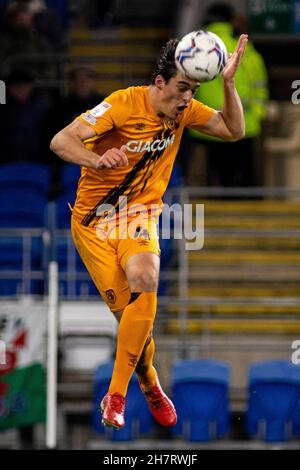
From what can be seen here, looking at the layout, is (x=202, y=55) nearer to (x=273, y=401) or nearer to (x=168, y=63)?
(x=168, y=63)

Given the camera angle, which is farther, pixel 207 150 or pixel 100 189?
pixel 207 150

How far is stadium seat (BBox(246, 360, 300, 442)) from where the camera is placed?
12.4m

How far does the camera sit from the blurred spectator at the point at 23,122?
14391 millimetres

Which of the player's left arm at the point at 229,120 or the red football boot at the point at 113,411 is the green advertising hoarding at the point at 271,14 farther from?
the red football boot at the point at 113,411

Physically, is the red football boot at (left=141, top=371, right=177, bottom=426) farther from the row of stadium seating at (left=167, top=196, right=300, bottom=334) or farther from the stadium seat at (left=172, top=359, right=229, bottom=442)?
the row of stadium seating at (left=167, top=196, right=300, bottom=334)

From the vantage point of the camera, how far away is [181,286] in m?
13.9

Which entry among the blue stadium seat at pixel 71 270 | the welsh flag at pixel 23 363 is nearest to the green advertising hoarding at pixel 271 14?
the blue stadium seat at pixel 71 270

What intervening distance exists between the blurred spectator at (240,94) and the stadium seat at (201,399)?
2826 millimetres

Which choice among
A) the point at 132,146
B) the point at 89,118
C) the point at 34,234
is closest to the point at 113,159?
the point at 89,118

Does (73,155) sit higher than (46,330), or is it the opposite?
(73,155)

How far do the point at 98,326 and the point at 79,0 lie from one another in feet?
18.9

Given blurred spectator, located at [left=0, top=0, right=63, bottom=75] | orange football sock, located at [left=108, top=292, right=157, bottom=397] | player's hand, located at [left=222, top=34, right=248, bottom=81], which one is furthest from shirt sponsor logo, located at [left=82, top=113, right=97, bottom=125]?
blurred spectator, located at [left=0, top=0, right=63, bottom=75]

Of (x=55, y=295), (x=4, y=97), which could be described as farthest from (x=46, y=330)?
(x=4, y=97)

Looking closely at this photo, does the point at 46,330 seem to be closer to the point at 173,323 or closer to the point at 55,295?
the point at 55,295
